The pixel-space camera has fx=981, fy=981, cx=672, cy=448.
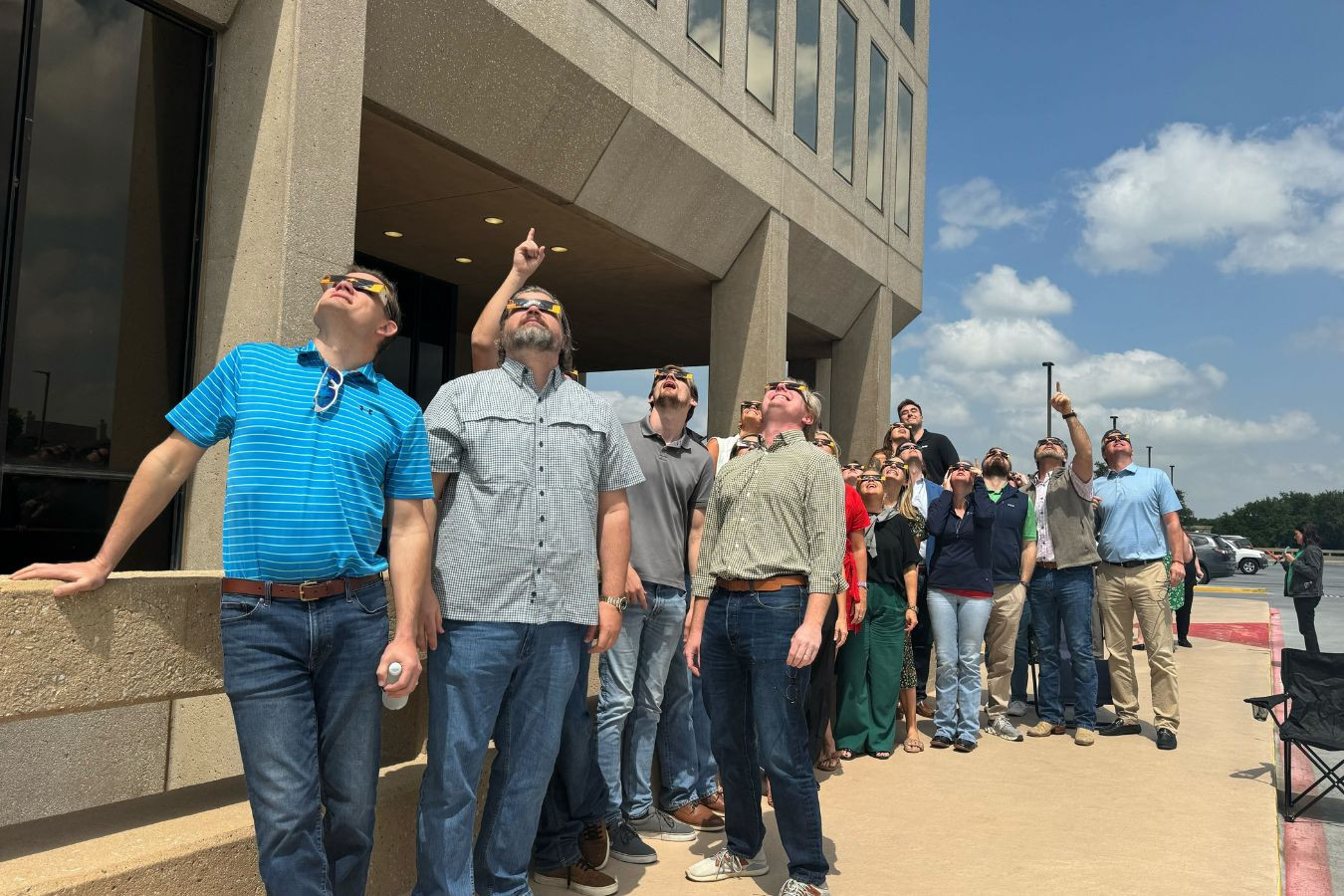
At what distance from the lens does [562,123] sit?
9648 millimetres

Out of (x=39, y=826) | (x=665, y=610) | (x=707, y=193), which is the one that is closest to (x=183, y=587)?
(x=39, y=826)

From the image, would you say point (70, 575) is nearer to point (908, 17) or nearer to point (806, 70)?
point (806, 70)

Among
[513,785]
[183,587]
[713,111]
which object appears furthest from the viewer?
[713,111]

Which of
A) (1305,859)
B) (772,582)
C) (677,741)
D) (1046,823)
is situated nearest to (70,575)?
(772,582)

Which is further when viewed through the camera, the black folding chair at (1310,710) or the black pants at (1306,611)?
the black pants at (1306,611)

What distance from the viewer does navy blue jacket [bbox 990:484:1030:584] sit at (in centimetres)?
772

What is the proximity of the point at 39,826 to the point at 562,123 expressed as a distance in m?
7.91

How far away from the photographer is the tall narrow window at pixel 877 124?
1692 centimetres

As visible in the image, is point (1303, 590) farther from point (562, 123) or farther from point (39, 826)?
point (39, 826)

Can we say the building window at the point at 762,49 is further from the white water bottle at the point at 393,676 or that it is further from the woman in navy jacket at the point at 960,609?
the white water bottle at the point at 393,676

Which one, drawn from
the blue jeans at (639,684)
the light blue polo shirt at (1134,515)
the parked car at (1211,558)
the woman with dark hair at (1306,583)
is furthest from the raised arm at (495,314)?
the parked car at (1211,558)

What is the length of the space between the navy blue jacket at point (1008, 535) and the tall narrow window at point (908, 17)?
13386 millimetres

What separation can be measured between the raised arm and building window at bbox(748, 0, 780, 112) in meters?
9.68

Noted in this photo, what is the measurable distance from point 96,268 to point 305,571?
15.8 feet
